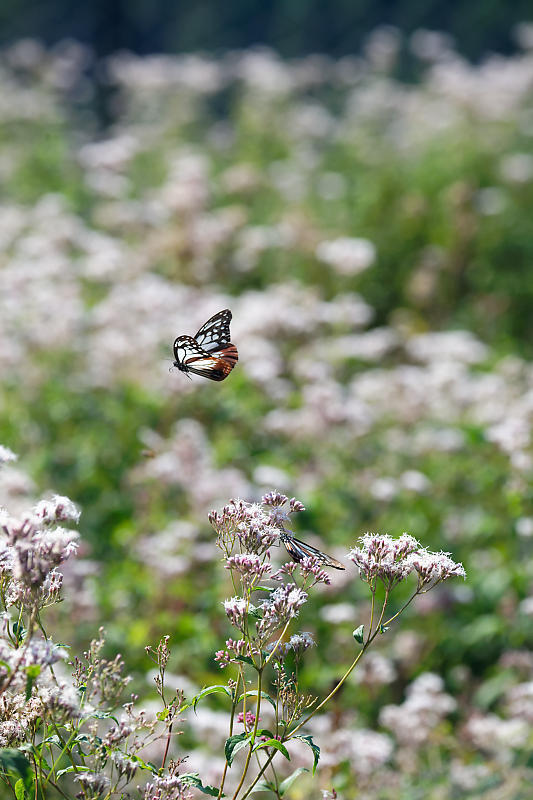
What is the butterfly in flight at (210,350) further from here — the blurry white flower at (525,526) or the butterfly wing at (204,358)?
the blurry white flower at (525,526)

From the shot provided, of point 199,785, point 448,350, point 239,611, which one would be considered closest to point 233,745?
point 199,785

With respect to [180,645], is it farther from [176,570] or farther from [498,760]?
[498,760]

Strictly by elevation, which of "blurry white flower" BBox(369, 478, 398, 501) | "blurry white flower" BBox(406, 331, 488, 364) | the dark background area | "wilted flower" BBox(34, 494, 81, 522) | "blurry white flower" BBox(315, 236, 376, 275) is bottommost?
"wilted flower" BBox(34, 494, 81, 522)

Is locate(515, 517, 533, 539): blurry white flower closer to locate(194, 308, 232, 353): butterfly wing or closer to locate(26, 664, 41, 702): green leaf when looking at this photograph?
locate(194, 308, 232, 353): butterfly wing

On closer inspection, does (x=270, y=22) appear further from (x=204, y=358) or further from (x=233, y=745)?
(x=233, y=745)

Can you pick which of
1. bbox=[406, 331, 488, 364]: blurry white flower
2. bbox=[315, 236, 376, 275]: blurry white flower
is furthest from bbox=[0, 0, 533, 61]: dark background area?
bbox=[406, 331, 488, 364]: blurry white flower

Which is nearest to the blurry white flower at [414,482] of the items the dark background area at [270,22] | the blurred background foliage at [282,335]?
the blurred background foliage at [282,335]

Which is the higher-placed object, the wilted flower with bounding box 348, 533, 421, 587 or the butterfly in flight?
the butterfly in flight
